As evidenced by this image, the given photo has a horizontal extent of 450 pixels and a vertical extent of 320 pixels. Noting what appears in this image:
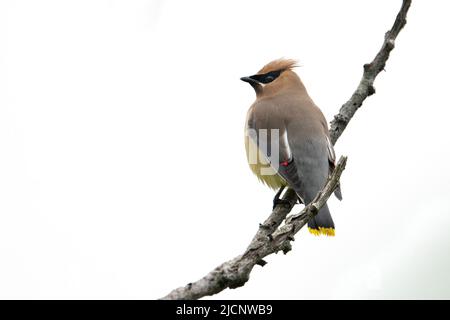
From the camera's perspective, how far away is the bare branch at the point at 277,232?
10.1ft

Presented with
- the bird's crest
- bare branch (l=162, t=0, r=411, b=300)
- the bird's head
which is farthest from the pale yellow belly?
the bird's crest

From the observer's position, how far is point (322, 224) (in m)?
→ 5.10

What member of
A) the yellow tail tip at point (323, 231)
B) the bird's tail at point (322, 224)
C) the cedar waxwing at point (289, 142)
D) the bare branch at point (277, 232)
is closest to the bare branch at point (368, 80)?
the bare branch at point (277, 232)

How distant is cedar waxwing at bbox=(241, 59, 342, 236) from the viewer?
534cm

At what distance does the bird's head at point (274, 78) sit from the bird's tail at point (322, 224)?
1815 mm

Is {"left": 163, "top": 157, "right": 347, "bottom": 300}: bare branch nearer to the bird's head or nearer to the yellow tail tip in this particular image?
the yellow tail tip

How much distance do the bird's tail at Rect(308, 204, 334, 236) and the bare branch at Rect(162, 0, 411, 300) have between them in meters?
0.19

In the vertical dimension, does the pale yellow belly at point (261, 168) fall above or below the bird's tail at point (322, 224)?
above

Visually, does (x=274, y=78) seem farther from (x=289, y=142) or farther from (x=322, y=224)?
(x=322, y=224)

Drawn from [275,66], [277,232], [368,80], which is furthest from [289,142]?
[277,232]

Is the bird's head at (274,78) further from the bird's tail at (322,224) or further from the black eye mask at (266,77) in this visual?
the bird's tail at (322,224)
